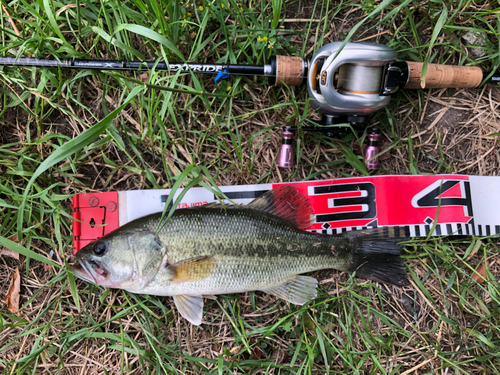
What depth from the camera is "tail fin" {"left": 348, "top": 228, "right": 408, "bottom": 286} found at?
288 cm

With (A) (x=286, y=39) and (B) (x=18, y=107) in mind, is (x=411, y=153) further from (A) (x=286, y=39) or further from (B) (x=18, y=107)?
(B) (x=18, y=107)

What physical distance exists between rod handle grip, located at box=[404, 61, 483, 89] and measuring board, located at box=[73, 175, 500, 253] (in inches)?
33.1

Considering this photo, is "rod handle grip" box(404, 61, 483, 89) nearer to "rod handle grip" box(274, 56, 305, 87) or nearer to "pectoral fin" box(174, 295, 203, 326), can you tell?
"rod handle grip" box(274, 56, 305, 87)

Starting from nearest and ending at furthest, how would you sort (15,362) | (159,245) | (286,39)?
(159,245)
(15,362)
(286,39)

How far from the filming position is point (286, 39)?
3.01 meters

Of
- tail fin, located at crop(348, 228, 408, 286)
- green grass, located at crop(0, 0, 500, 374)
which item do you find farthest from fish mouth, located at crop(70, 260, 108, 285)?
tail fin, located at crop(348, 228, 408, 286)

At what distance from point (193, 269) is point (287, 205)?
3.25ft

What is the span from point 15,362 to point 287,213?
8.91 feet

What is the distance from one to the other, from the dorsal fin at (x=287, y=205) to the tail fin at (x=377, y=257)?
0.45 meters

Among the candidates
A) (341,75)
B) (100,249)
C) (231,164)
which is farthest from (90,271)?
(341,75)

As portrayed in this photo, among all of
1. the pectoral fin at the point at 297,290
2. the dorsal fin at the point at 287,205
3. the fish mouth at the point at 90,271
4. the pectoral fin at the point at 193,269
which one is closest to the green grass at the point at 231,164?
the pectoral fin at the point at 297,290

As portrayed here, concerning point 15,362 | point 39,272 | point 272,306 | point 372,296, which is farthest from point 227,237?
point 15,362

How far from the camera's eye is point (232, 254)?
2684mm

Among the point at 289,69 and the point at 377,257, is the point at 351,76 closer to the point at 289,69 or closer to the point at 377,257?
the point at 289,69
